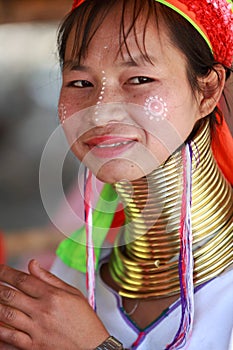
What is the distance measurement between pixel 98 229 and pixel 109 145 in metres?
0.39

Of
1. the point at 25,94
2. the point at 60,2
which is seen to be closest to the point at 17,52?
the point at 25,94

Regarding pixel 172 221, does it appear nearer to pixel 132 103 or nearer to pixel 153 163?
pixel 153 163

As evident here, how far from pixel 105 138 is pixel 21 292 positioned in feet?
1.18

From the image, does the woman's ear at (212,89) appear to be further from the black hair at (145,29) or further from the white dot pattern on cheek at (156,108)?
the white dot pattern on cheek at (156,108)

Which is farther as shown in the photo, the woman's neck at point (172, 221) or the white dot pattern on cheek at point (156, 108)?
the woman's neck at point (172, 221)

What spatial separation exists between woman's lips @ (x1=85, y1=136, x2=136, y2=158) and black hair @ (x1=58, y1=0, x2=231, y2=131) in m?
0.18

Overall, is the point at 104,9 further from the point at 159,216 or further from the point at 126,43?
the point at 159,216

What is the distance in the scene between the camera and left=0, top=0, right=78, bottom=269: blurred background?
17.0 ft

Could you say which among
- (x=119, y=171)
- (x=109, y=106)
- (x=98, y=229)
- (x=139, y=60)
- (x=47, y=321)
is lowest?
(x=47, y=321)

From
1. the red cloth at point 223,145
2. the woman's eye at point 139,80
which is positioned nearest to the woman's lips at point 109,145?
the woman's eye at point 139,80

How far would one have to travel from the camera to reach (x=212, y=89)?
1.61m

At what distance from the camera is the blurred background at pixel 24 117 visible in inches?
203

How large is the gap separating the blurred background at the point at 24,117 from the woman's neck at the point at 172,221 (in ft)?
10.6

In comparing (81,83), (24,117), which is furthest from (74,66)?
(24,117)
